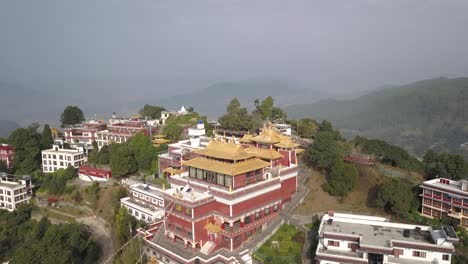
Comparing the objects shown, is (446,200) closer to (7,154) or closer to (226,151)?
(226,151)

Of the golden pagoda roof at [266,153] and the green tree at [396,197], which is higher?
the golden pagoda roof at [266,153]

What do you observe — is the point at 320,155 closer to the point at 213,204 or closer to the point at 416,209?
the point at 416,209

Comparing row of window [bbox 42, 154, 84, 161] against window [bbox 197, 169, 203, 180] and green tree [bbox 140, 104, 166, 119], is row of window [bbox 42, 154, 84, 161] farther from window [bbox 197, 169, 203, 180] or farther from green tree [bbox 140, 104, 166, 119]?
window [bbox 197, 169, 203, 180]

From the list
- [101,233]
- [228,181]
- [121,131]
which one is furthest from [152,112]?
[228,181]

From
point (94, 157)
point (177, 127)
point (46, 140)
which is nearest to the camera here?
point (94, 157)

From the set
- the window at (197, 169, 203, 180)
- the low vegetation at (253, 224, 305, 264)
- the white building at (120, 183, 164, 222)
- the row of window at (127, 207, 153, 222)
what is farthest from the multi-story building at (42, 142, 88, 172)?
the low vegetation at (253, 224, 305, 264)

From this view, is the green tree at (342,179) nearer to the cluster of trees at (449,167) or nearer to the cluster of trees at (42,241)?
the cluster of trees at (449,167)

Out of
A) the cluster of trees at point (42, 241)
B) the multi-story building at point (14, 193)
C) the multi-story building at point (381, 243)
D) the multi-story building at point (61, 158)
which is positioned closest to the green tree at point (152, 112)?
the multi-story building at point (61, 158)
